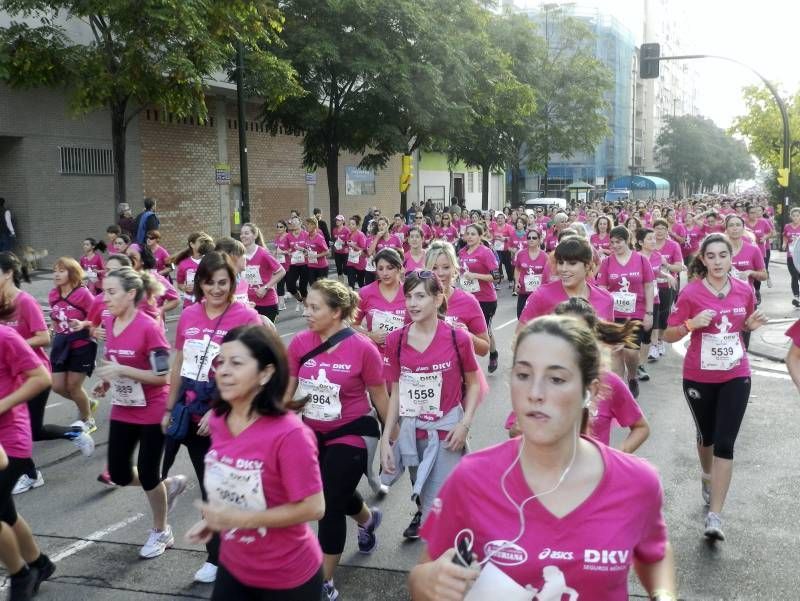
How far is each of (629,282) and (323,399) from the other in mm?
5147

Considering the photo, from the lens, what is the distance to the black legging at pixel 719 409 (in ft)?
18.0

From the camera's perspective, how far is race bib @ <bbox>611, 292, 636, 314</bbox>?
8984mm

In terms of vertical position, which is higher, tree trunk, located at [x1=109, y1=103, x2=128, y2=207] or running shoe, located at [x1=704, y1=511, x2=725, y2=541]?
tree trunk, located at [x1=109, y1=103, x2=128, y2=207]

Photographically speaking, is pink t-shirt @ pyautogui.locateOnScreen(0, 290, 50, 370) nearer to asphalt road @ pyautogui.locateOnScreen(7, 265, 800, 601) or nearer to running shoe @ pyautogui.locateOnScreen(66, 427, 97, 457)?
running shoe @ pyautogui.locateOnScreen(66, 427, 97, 457)

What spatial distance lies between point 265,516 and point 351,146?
24969mm

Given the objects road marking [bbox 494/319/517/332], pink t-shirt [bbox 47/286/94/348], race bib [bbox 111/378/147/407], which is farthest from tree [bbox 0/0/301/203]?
race bib [bbox 111/378/147/407]

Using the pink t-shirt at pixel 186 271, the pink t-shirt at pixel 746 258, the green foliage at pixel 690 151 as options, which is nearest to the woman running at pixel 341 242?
the pink t-shirt at pixel 186 271

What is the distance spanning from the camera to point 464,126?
29.7m

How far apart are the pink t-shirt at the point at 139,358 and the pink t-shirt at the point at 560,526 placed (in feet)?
11.1

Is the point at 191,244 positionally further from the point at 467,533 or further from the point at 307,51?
the point at 307,51

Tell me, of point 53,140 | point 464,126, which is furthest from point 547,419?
point 464,126

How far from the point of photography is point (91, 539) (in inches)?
222

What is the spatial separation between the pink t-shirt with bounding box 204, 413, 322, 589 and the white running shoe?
5.65ft

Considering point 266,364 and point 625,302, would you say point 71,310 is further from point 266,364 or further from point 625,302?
point 625,302
